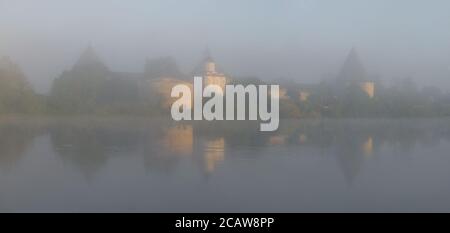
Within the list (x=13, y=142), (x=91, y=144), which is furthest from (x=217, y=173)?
(x=13, y=142)

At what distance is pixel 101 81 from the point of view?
31.3 ft

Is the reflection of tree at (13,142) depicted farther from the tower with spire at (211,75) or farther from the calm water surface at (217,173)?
the tower with spire at (211,75)

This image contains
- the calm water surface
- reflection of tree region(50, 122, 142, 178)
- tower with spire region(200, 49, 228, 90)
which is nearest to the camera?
the calm water surface

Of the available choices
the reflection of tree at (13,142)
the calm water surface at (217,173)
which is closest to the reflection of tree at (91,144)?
the calm water surface at (217,173)

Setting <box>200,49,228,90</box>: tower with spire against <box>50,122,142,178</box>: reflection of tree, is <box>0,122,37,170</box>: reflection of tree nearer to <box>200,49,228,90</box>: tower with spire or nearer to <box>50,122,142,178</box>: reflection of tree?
<box>50,122,142,178</box>: reflection of tree

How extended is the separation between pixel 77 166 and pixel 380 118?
9.73 meters

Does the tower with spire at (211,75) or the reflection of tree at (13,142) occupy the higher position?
the tower with spire at (211,75)

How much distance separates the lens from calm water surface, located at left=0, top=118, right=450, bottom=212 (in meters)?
2.91

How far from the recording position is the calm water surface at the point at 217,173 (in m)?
2.91

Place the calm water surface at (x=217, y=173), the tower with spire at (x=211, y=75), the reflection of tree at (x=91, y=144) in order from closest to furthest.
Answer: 1. the calm water surface at (x=217, y=173)
2. the reflection of tree at (x=91, y=144)
3. the tower with spire at (x=211, y=75)

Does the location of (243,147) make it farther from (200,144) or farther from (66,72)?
(66,72)

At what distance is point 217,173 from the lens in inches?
152

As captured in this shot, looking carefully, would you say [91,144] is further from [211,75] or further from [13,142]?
[211,75]

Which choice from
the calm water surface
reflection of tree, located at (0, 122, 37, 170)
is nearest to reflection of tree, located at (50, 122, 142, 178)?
the calm water surface
